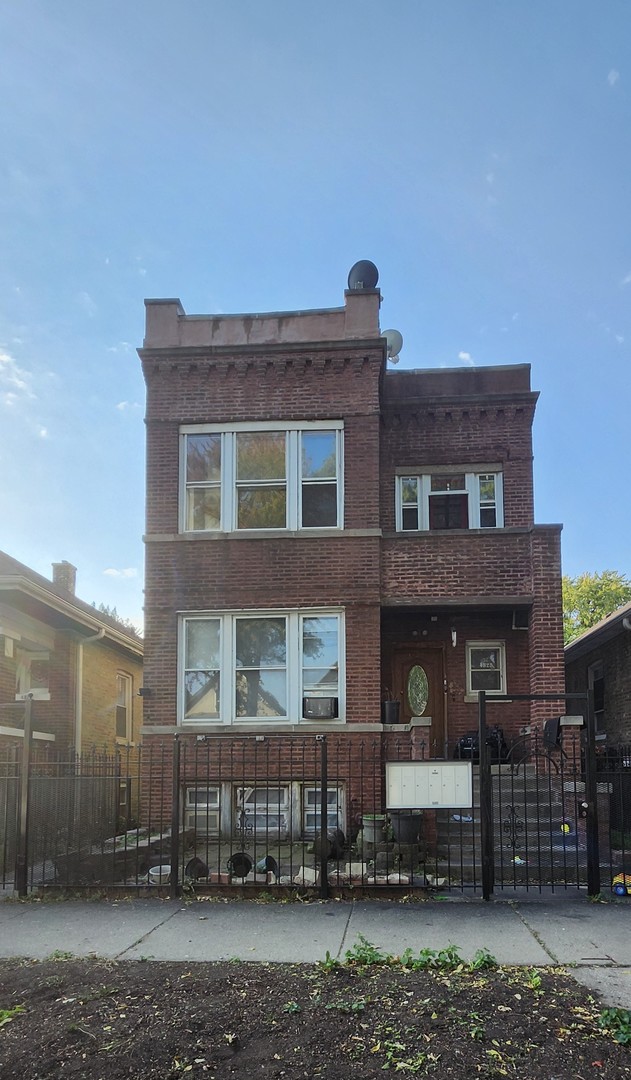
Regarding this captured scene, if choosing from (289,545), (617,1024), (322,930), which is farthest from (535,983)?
(289,545)

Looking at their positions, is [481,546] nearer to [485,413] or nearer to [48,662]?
[485,413]

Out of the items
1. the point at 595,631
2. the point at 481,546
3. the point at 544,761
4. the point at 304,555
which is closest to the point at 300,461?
the point at 304,555

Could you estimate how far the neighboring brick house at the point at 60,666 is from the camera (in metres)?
14.7

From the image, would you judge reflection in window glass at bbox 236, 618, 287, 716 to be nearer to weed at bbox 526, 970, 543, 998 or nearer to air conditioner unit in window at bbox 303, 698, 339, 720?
air conditioner unit in window at bbox 303, 698, 339, 720

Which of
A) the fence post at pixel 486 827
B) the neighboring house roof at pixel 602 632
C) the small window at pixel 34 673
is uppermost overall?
the neighboring house roof at pixel 602 632

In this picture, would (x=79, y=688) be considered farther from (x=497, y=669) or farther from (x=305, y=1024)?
(x=305, y=1024)

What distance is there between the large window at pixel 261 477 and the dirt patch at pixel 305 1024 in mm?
8152

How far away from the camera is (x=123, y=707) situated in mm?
20844

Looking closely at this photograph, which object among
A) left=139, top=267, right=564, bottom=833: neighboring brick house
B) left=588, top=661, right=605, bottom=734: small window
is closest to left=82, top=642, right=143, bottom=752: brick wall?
left=139, top=267, right=564, bottom=833: neighboring brick house

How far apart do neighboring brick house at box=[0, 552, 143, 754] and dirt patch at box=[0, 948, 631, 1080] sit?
25.4 ft

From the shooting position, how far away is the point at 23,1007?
5.82 m

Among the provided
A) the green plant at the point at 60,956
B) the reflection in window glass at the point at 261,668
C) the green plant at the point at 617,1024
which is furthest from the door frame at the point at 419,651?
the green plant at the point at 617,1024

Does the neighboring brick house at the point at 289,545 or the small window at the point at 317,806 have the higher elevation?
the neighboring brick house at the point at 289,545

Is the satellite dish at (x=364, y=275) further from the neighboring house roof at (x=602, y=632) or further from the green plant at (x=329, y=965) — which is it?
the green plant at (x=329, y=965)
